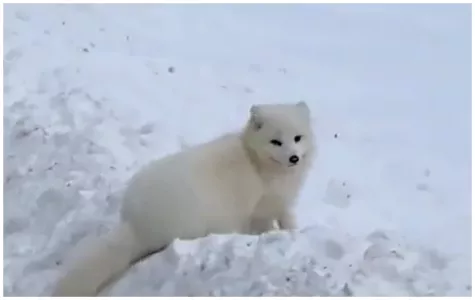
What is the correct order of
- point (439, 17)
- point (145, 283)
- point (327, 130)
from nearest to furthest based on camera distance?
point (145, 283) → point (327, 130) → point (439, 17)

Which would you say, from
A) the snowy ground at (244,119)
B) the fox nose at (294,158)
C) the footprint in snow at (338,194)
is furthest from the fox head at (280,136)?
the footprint in snow at (338,194)

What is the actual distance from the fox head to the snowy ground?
1.98ft

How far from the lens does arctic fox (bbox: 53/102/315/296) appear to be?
429 centimetres

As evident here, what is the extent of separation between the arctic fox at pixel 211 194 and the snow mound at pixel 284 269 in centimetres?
18

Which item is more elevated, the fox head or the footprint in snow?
the fox head

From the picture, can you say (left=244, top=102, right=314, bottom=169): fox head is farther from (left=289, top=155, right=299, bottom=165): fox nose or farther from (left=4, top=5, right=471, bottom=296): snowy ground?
(left=4, top=5, right=471, bottom=296): snowy ground

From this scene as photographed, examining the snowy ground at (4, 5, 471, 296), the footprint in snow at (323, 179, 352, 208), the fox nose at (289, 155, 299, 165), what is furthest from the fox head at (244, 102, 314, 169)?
the footprint in snow at (323, 179, 352, 208)

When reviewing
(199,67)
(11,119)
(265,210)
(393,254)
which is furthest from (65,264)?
(199,67)

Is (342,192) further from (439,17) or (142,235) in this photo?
(439,17)

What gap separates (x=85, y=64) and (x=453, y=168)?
4.28 m

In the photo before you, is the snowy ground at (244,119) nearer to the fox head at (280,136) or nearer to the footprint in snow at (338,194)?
the footprint in snow at (338,194)

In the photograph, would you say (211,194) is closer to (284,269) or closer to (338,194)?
(284,269)

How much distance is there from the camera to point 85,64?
8.61m

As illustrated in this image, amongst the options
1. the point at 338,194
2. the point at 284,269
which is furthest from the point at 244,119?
the point at 284,269
